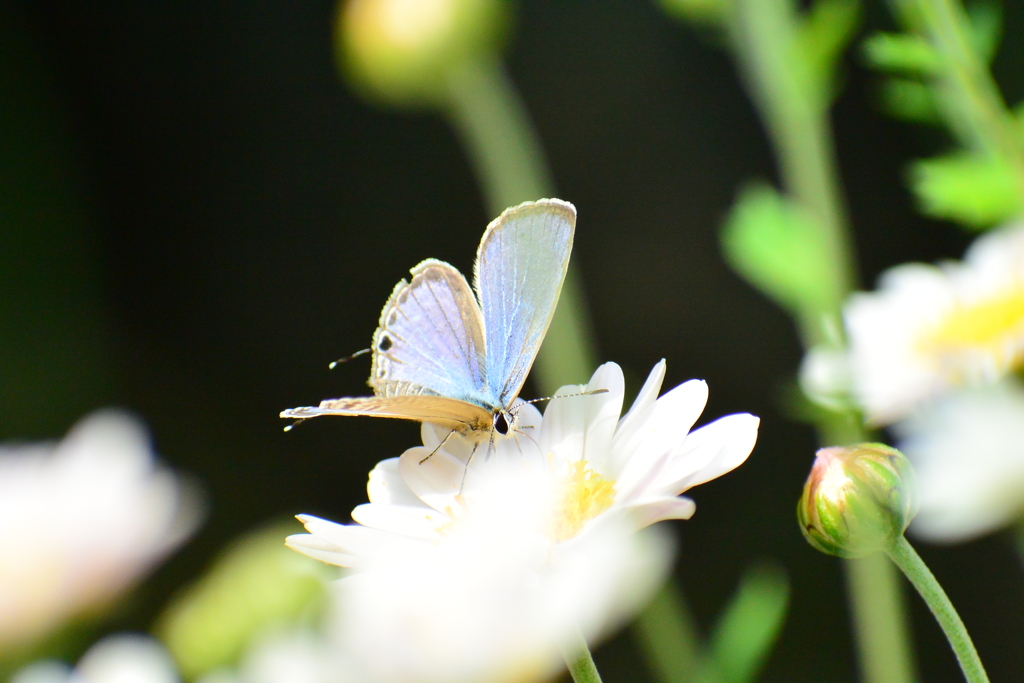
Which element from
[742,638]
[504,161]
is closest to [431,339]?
[742,638]

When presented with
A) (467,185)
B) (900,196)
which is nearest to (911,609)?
(900,196)

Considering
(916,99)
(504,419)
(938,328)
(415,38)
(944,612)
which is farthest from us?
(415,38)

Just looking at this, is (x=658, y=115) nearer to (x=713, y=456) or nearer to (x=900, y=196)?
(x=900, y=196)

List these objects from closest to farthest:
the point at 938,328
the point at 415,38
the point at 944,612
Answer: the point at 944,612
the point at 938,328
the point at 415,38

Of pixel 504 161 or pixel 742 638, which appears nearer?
pixel 742 638

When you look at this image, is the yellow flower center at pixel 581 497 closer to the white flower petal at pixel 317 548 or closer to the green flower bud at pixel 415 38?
the white flower petal at pixel 317 548

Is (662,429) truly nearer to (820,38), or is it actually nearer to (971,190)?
(971,190)

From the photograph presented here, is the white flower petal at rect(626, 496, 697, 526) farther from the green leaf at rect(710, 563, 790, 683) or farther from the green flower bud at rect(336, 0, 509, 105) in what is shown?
the green flower bud at rect(336, 0, 509, 105)
